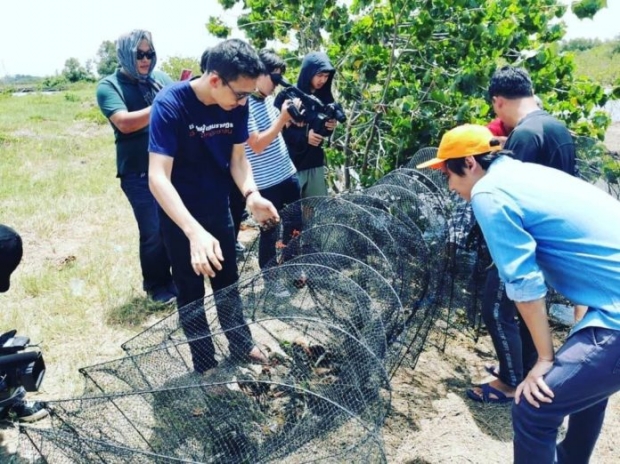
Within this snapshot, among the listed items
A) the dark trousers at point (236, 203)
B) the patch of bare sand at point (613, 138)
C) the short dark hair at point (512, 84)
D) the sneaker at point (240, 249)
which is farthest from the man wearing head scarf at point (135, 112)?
the patch of bare sand at point (613, 138)

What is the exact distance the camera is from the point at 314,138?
404 cm

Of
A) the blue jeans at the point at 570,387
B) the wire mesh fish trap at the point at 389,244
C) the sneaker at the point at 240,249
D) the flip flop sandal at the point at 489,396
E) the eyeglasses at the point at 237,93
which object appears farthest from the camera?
the sneaker at the point at 240,249

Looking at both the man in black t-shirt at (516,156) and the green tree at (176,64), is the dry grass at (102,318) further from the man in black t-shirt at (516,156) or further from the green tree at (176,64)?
the green tree at (176,64)

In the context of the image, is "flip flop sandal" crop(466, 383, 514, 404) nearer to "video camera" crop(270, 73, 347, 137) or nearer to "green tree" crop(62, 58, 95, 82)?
"video camera" crop(270, 73, 347, 137)

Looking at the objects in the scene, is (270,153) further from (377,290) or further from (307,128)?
(377,290)

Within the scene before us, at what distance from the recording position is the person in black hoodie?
387 centimetres

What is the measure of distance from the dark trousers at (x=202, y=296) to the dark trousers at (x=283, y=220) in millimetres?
925

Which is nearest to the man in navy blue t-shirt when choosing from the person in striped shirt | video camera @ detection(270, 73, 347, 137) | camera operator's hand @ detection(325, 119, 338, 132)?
the person in striped shirt

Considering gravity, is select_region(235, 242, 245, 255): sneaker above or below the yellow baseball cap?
below

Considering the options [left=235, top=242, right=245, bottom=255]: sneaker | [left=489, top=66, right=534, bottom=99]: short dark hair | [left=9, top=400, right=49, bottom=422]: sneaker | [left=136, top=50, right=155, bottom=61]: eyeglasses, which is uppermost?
[left=136, top=50, right=155, bottom=61]: eyeglasses

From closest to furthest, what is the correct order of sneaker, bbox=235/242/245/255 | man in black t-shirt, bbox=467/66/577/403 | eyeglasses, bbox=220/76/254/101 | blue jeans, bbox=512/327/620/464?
1. blue jeans, bbox=512/327/620/464
2. eyeglasses, bbox=220/76/254/101
3. man in black t-shirt, bbox=467/66/577/403
4. sneaker, bbox=235/242/245/255

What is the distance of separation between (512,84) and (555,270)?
1298 millimetres

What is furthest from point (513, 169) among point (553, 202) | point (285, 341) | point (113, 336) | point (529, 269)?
point (113, 336)

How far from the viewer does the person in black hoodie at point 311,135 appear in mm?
3869
